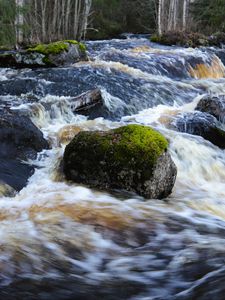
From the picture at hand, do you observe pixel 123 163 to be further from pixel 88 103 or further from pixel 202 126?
pixel 88 103

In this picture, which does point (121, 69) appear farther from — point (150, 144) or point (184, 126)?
point (150, 144)

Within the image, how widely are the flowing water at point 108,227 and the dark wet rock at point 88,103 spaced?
170mm

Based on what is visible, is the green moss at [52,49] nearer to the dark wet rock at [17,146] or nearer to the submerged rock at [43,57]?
the submerged rock at [43,57]

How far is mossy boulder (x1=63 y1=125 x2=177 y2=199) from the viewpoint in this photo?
5723 mm

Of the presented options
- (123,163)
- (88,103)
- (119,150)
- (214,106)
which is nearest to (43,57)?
(88,103)

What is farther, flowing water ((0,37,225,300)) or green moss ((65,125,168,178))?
green moss ((65,125,168,178))

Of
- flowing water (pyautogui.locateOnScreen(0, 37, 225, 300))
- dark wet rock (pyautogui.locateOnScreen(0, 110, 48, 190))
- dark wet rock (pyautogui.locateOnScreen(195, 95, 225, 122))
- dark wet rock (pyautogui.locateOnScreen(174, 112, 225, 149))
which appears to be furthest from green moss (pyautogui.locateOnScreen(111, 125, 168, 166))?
dark wet rock (pyautogui.locateOnScreen(195, 95, 225, 122))

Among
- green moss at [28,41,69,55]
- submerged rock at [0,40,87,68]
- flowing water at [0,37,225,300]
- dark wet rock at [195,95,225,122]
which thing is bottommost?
flowing water at [0,37,225,300]

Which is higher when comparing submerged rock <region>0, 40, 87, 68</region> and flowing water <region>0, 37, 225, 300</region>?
submerged rock <region>0, 40, 87, 68</region>

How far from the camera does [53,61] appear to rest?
1274cm

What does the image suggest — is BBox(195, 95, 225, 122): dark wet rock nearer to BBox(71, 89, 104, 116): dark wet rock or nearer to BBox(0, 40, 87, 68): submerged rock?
BBox(71, 89, 104, 116): dark wet rock

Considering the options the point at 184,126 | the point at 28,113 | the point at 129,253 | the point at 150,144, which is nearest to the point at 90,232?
the point at 129,253

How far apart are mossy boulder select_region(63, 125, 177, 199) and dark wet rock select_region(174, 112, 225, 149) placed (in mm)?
2699

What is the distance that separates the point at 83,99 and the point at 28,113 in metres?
1.50
